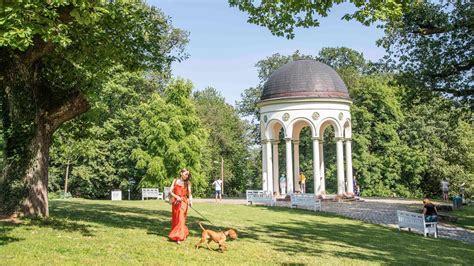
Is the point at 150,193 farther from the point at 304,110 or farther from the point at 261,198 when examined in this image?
the point at 304,110

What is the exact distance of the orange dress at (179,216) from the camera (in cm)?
1030

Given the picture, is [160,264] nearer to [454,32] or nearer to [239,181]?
[454,32]

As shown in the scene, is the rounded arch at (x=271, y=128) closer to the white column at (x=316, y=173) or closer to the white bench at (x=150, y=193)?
the white column at (x=316, y=173)

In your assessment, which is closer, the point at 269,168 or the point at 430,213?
the point at 430,213

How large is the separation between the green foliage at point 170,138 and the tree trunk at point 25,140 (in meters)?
24.8

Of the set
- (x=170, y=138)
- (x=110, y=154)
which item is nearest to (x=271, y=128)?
(x=170, y=138)

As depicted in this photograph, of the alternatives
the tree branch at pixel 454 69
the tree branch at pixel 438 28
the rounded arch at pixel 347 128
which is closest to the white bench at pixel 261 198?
the rounded arch at pixel 347 128

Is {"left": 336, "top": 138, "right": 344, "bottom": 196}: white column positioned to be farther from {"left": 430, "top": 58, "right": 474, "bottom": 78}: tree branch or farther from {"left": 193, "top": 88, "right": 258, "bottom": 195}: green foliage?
{"left": 193, "top": 88, "right": 258, "bottom": 195}: green foliage

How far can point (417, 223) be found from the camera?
15.7 m

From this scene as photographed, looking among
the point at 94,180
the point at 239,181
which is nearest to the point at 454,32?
the point at 94,180


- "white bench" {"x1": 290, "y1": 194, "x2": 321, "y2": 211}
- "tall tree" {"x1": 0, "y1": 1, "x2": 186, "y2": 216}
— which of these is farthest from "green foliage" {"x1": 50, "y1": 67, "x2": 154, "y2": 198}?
"tall tree" {"x1": 0, "y1": 1, "x2": 186, "y2": 216}

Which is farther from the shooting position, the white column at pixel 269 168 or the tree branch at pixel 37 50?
the white column at pixel 269 168

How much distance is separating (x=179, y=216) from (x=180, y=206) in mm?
223

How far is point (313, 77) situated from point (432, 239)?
17537 mm
